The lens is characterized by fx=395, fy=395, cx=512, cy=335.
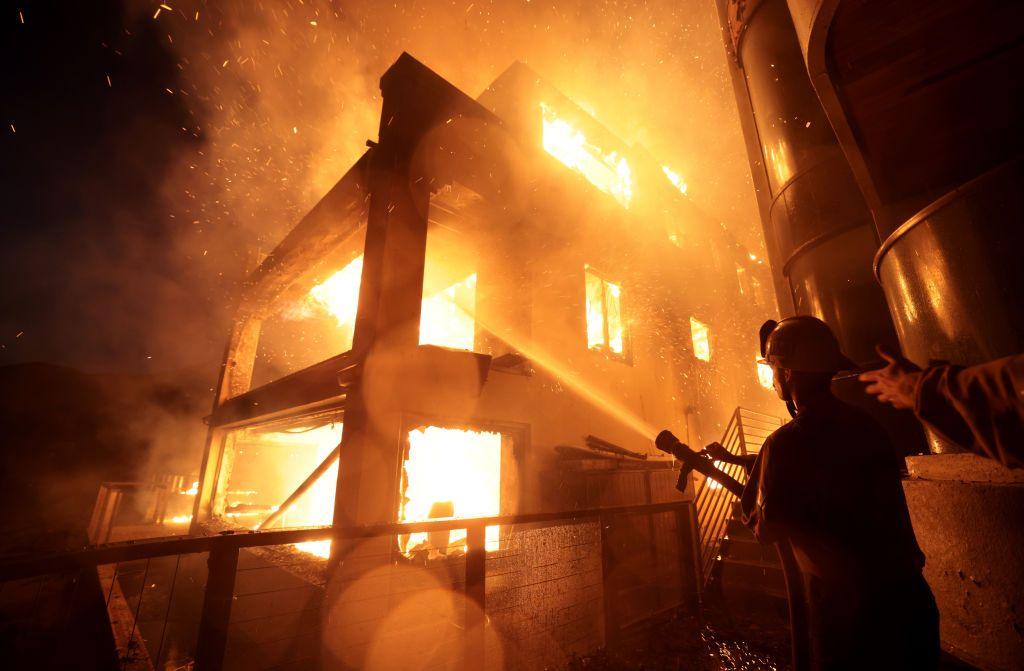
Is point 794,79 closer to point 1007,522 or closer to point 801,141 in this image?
point 801,141

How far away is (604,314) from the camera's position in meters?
11.0

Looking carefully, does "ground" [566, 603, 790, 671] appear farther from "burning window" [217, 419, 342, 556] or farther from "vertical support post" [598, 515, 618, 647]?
"burning window" [217, 419, 342, 556]

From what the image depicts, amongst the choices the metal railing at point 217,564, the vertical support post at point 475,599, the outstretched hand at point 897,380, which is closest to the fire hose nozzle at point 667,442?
the outstretched hand at point 897,380

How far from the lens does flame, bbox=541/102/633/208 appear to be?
44.3 feet

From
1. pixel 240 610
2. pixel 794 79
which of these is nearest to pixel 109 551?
pixel 240 610

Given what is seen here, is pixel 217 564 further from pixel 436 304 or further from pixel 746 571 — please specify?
pixel 436 304

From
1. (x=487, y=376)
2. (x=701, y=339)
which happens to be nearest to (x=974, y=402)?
(x=487, y=376)

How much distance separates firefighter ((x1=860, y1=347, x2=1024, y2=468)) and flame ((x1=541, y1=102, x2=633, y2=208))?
41.8 feet

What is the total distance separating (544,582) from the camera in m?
3.78

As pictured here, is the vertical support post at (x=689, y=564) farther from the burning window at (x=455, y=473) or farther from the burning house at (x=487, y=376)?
the burning window at (x=455, y=473)

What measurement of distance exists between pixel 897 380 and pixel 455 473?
26.6 feet

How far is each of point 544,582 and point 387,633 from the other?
1440 mm

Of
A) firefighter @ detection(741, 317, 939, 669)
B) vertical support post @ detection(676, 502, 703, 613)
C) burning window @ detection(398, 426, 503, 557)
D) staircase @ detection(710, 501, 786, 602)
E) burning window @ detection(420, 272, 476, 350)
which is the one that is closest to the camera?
firefighter @ detection(741, 317, 939, 669)

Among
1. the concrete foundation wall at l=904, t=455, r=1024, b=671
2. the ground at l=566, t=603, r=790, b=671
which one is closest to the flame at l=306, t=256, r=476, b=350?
the ground at l=566, t=603, r=790, b=671
